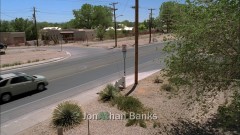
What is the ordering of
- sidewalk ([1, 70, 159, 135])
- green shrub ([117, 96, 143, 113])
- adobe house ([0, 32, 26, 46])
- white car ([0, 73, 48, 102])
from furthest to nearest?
adobe house ([0, 32, 26, 46])
white car ([0, 73, 48, 102])
green shrub ([117, 96, 143, 113])
sidewalk ([1, 70, 159, 135])

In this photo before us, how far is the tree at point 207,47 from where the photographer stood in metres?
7.23

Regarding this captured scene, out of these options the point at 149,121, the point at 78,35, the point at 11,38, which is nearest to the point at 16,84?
the point at 149,121

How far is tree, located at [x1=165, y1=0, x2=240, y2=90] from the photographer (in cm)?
723

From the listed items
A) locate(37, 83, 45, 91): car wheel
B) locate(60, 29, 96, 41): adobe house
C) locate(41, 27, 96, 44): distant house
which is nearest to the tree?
locate(37, 83, 45, 91): car wheel

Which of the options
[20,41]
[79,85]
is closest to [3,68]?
[79,85]

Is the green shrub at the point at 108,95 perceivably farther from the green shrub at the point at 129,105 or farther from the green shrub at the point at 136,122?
the green shrub at the point at 136,122

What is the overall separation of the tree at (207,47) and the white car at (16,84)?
35.4ft

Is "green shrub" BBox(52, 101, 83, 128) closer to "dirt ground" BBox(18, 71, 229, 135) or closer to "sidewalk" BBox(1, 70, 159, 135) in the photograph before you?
"dirt ground" BBox(18, 71, 229, 135)

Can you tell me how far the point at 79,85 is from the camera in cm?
2047

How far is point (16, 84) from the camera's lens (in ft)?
56.9

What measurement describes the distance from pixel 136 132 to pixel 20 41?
7033cm

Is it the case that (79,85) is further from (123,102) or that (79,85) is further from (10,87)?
(123,102)

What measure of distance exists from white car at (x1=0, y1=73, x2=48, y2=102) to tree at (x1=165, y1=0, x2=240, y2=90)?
1078 cm

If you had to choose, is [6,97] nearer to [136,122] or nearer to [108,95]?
[108,95]
